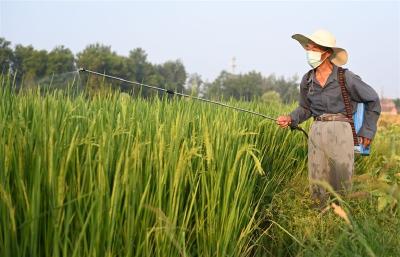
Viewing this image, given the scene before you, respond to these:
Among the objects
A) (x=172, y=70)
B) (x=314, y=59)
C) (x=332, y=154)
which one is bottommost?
(x=332, y=154)

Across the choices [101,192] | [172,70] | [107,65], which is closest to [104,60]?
[107,65]

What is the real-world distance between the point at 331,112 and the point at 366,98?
0.89 ft

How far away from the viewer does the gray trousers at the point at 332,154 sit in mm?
3441

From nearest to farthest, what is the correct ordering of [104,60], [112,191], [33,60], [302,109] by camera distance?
[112,191], [302,109], [33,60], [104,60]

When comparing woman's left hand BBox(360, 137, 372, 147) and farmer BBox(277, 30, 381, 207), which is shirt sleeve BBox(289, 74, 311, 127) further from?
woman's left hand BBox(360, 137, 372, 147)

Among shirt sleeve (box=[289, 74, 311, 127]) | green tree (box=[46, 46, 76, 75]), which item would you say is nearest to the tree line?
green tree (box=[46, 46, 76, 75])

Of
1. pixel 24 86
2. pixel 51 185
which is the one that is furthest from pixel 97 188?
pixel 24 86

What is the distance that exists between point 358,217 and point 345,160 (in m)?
0.60

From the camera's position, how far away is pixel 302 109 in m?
3.74

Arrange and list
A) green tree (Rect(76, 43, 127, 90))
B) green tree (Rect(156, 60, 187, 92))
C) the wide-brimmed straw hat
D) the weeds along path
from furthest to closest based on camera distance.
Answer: green tree (Rect(156, 60, 187, 92))
green tree (Rect(76, 43, 127, 90))
the wide-brimmed straw hat
the weeds along path

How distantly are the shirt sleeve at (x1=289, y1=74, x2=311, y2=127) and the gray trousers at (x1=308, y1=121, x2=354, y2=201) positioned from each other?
0.17 meters

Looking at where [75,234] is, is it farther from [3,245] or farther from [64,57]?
[64,57]

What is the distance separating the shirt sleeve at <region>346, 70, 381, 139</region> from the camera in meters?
3.39

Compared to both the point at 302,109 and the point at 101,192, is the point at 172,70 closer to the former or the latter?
the point at 302,109
